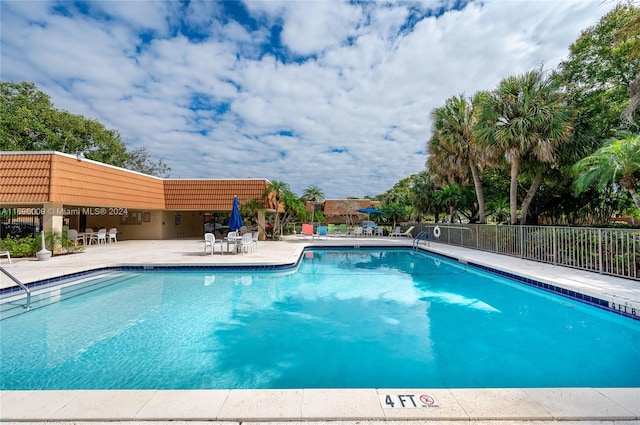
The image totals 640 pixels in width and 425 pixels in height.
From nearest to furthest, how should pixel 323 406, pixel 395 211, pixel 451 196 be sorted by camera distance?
pixel 323 406, pixel 451 196, pixel 395 211

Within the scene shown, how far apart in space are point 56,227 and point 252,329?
11.0 metres

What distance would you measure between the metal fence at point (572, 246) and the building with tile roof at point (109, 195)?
1207 cm

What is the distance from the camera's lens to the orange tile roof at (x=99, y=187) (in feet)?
37.2

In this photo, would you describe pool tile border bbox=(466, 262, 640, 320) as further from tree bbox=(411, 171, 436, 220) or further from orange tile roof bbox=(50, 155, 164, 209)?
orange tile roof bbox=(50, 155, 164, 209)

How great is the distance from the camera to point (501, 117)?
468 inches

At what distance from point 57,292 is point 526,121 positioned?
1498 cm

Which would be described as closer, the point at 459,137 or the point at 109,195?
the point at 109,195

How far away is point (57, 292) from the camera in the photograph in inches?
278

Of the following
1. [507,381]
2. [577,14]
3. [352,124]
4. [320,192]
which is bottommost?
[507,381]

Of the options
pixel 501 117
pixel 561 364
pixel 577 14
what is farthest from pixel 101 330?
pixel 577 14

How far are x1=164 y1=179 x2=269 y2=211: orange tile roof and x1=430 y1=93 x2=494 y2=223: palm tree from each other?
34.3 ft

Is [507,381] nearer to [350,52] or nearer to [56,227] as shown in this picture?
[350,52]

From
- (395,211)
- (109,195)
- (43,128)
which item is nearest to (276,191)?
(109,195)

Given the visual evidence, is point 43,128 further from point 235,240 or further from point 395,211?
point 395,211
